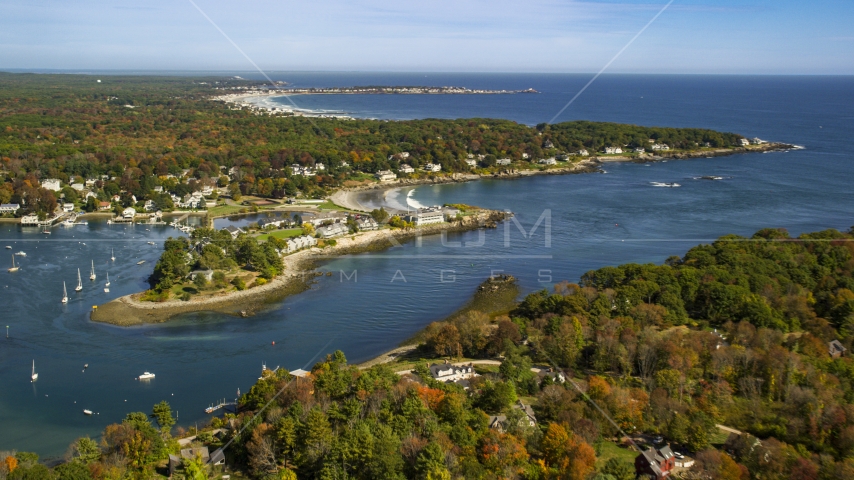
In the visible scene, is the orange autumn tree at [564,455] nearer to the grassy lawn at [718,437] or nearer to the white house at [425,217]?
the grassy lawn at [718,437]

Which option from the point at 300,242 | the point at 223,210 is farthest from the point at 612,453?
the point at 223,210

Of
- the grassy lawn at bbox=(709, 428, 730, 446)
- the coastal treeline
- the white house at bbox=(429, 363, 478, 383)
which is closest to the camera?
the grassy lawn at bbox=(709, 428, 730, 446)

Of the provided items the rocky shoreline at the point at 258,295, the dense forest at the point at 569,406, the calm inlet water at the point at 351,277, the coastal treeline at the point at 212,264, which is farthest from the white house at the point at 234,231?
the dense forest at the point at 569,406

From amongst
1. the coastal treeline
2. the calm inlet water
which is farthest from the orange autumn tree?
the coastal treeline

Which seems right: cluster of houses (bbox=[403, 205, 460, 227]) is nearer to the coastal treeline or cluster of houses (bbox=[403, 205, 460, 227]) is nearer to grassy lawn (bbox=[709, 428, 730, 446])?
the coastal treeline

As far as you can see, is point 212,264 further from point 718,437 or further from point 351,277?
point 718,437

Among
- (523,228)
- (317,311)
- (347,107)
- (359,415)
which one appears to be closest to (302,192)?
(523,228)

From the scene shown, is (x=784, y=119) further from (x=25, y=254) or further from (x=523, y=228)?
(x=25, y=254)
